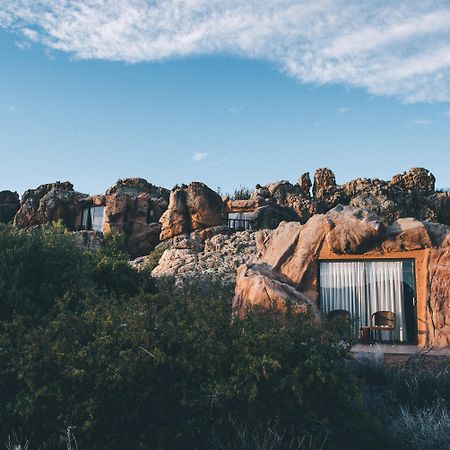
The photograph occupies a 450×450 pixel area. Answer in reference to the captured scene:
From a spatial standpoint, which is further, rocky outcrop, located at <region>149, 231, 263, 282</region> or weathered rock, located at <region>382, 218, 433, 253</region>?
rocky outcrop, located at <region>149, 231, 263, 282</region>

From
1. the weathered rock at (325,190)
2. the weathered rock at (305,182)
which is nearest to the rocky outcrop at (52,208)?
the weathered rock at (305,182)

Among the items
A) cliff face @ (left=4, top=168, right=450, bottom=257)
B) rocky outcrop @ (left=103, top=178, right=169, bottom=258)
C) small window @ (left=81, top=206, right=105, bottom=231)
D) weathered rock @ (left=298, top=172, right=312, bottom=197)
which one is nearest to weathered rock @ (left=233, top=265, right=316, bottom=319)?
cliff face @ (left=4, top=168, right=450, bottom=257)

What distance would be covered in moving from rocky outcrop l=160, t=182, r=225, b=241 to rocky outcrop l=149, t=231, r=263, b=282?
538 cm

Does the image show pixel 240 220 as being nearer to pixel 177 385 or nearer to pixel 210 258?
pixel 210 258

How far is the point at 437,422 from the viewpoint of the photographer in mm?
7801

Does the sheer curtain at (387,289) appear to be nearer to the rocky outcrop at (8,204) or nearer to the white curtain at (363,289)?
the white curtain at (363,289)

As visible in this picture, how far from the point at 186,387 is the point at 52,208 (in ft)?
115

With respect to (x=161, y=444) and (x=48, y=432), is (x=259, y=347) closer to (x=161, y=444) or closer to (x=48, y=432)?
(x=161, y=444)

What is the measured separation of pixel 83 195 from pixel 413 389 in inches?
1393

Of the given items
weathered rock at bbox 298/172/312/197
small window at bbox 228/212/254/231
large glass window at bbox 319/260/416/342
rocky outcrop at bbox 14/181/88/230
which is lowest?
large glass window at bbox 319/260/416/342

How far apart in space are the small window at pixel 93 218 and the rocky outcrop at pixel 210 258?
16.8 m

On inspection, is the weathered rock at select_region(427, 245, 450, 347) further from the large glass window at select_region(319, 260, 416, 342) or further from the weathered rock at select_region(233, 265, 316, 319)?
the weathered rock at select_region(233, 265, 316, 319)

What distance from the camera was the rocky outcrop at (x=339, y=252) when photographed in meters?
13.8

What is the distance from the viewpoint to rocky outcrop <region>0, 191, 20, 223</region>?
43.9m
